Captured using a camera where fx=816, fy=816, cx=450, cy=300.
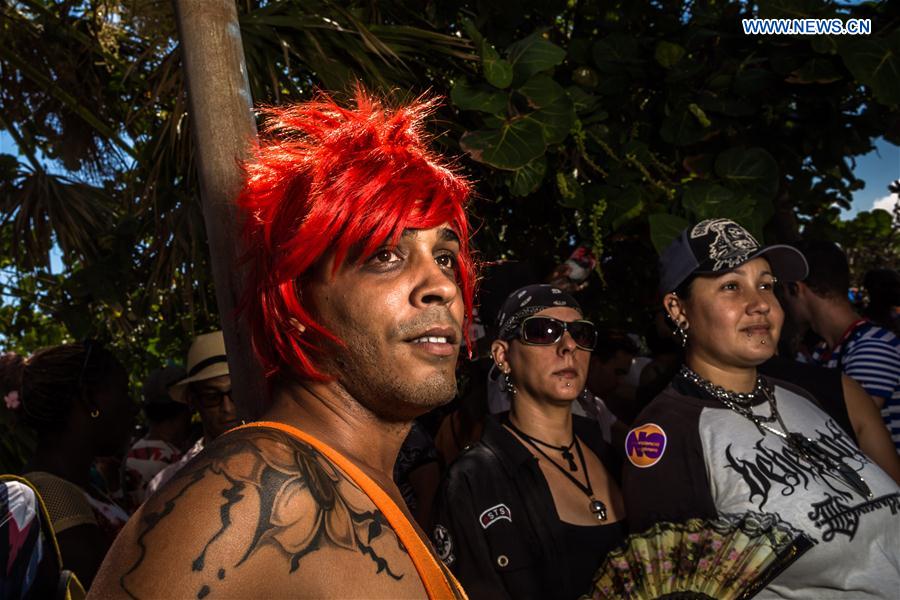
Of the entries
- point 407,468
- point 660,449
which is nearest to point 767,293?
point 660,449

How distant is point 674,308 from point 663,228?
2.73 ft

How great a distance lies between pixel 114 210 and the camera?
5703 mm

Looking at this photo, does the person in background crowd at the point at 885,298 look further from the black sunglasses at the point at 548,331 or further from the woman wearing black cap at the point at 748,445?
the black sunglasses at the point at 548,331

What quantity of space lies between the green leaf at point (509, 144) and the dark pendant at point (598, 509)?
150cm

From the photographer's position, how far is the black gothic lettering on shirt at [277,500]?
1.11 m

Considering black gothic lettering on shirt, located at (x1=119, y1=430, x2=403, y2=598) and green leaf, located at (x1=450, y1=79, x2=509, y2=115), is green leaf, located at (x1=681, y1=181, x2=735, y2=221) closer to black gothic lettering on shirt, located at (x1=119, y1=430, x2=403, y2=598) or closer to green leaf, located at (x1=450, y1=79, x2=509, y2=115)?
green leaf, located at (x1=450, y1=79, x2=509, y2=115)

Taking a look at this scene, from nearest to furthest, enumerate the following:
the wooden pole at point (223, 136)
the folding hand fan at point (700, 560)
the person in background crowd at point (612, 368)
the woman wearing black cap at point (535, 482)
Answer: the wooden pole at point (223, 136) → the folding hand fan at point (700, 560) → the woman wearing black cap at point (535, 482) → the person in background crowd at point (612, 368)

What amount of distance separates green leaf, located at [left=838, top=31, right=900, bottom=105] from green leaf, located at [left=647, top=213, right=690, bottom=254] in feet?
3.13

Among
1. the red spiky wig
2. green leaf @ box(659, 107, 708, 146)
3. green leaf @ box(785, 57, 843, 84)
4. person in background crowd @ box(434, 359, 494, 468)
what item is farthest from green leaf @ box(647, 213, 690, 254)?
the red spiky wig

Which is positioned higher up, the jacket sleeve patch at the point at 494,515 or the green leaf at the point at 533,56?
the green leaf at the point at 533,56

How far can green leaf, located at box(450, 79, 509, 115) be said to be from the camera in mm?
3657

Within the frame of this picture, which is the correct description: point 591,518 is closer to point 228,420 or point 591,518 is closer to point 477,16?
point 228,420

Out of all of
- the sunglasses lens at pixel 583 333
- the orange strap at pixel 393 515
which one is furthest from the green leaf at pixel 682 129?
the orange strap at pixel 393 515

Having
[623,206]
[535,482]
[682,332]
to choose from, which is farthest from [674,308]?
[623,206]
